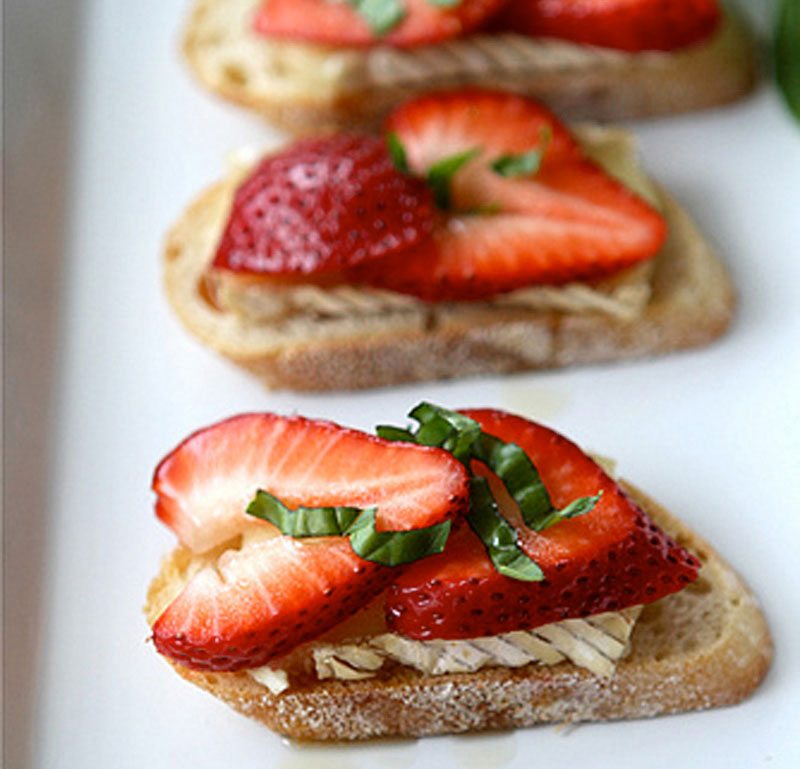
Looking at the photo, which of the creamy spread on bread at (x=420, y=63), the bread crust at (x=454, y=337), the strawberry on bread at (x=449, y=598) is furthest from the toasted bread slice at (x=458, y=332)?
the creamy spread on bread at (x=420, y=63)

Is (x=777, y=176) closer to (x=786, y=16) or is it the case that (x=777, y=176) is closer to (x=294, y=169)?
(x=786, y=16)

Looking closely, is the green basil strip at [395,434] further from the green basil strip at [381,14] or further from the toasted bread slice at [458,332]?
the green basil strip at [381,14]

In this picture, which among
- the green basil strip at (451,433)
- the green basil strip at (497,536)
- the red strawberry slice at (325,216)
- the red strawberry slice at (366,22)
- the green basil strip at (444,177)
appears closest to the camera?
the green basil strip at (497,536)

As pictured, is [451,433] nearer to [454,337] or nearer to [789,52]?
[454,337]

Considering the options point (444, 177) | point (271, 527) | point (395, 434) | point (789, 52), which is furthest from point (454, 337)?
point (789, 52)

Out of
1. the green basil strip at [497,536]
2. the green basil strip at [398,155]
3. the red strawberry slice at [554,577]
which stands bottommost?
the red strawberry slice at [554,577]

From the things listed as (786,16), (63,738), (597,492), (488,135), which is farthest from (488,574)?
(786,16)
